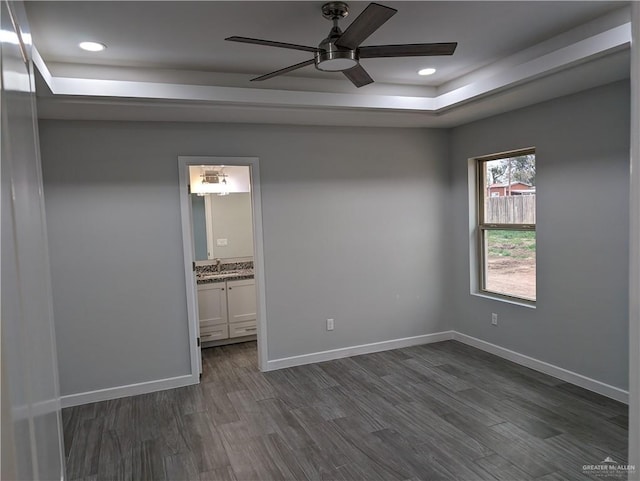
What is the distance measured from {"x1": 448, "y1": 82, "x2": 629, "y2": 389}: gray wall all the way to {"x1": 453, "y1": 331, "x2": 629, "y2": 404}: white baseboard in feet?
0.16

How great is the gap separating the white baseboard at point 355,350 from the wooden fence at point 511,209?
4.84 ft

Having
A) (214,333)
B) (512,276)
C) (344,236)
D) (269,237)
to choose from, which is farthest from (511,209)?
(214,333)

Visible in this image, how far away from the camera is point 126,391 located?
3.88 m

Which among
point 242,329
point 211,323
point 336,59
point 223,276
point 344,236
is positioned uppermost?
point 336,59

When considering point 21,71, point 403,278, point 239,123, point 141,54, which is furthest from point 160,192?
point 21,71

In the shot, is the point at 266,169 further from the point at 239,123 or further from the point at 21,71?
the point at 21,71

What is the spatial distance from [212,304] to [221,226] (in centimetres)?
108

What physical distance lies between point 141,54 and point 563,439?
3.94 metres

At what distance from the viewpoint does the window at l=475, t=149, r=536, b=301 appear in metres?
4.14

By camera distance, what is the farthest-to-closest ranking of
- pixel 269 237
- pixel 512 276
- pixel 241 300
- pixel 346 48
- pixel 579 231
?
1. pixel 241 300
2. pixel 512 276
3. pixel 269 237
4. pixel 579 231
5. pixel 346 48

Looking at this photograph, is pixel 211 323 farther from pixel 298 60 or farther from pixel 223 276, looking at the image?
pixel 298 60

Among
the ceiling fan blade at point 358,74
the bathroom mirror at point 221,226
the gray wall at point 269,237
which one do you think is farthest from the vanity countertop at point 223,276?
the ceiling fan blade at point 358,74

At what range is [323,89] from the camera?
150 inches

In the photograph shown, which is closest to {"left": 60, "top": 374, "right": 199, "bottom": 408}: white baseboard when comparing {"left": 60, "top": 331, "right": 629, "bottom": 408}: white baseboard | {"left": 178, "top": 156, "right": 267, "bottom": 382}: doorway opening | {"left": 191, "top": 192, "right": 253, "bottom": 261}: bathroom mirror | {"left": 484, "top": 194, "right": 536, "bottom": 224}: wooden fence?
{"left": 60, "top": 331, "right": 629, "bottom": 408}: white baseboard
